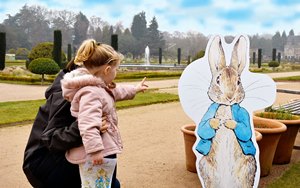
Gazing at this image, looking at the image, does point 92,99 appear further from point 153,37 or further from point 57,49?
point 153,37

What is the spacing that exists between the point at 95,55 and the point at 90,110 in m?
0.25

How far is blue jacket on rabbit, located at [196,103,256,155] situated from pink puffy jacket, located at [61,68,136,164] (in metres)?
1.22

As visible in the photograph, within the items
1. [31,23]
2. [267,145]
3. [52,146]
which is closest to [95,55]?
[52,146]

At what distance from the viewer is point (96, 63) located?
1.93 metres

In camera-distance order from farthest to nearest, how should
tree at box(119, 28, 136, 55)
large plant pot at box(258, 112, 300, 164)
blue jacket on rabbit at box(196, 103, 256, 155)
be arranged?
tree at box(119, 28, 136, 55) < large plant pot at box(258, 112, 300, 164) < blue jacket on rabbit at box(196, 103, 256, 155)

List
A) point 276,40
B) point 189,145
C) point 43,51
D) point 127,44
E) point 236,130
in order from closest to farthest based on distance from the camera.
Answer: point 236,130 < point 189,145 < point 43,51 < point 127,44 < point 276,40

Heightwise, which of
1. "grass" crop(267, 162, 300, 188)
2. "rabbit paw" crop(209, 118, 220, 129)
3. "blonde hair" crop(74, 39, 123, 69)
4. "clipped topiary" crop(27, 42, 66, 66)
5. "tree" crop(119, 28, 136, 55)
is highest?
"tree" crop(119, 28, 136, 55)

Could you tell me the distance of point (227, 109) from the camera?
306cm

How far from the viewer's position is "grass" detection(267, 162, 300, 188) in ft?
11.8

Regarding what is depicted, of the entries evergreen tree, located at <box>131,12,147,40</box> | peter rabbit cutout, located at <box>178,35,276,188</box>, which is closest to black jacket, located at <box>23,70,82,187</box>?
peter rabbit cutout, located at <box>178,35,276,188</box>

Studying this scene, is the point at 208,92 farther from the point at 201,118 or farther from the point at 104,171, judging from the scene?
the point at 104,171

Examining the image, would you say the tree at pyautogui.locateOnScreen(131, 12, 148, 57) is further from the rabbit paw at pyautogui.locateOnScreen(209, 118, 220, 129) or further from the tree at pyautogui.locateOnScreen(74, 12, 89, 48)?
the rabbit paw at pyautogui.locateOnScreen(209, 118, 220, 129)

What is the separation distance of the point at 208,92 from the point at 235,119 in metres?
0.27

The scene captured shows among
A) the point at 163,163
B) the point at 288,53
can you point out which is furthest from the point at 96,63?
the point at 288,53
